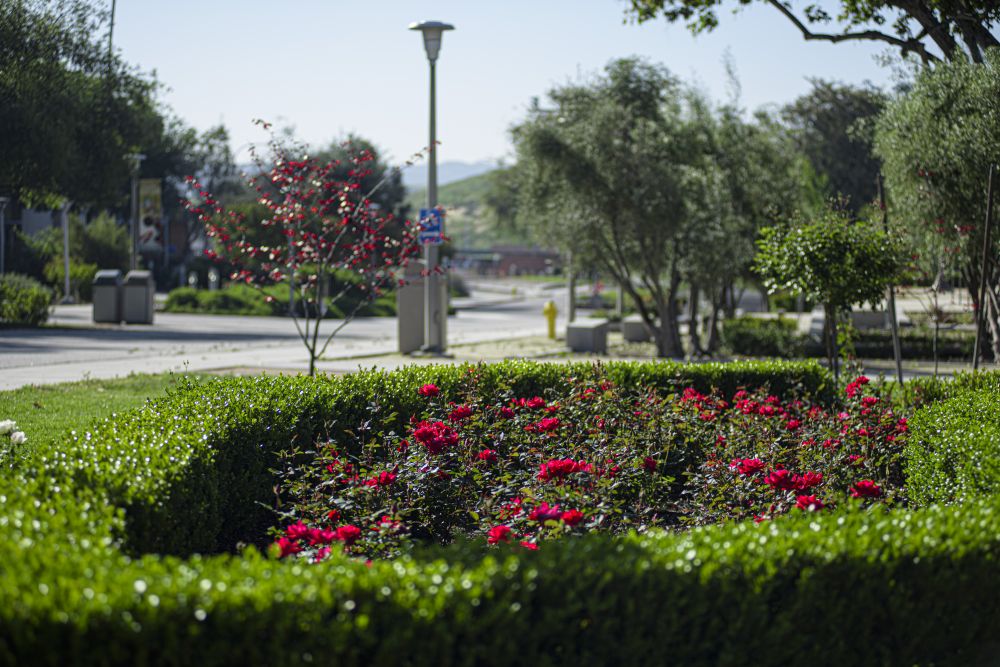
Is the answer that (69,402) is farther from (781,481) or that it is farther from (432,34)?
(432,34)

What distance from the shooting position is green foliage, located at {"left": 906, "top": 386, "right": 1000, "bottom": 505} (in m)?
5.21

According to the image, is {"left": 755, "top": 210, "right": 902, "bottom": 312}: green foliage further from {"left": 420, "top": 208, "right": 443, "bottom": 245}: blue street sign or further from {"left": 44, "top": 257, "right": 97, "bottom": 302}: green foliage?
{"left": 44, "top": 257, "right": 97, "bottom": 302}: green foliage

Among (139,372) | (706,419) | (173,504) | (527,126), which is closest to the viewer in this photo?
(173,504)

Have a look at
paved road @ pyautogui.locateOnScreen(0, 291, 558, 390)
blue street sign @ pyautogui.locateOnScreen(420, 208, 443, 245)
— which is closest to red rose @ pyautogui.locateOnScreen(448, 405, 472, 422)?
paved road @ pyautogui.locateOnScreen(0, 291, 558, 390)

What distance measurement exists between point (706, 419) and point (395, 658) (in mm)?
4839

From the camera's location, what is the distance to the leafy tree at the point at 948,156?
12641 millimetres

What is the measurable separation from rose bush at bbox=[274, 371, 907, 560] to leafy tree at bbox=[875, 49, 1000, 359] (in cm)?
603

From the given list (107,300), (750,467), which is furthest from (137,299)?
(750,467)

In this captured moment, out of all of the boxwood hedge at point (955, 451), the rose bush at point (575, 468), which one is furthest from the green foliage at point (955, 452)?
the rose bush at point (575, 468)

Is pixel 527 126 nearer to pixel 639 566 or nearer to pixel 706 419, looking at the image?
pixel 706 419

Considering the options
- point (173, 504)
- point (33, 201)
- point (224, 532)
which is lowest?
point (224, 532)

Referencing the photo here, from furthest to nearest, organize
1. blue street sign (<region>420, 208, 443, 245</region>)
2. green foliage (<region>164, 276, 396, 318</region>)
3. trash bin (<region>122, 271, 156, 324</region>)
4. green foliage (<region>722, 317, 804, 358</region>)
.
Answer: green foliage (<region>164, 276, 396, 318</region>)
trash bin (<region>122, 271, 156, 324</region>)
green foliage (<region>722, 317, 804, 358</region>)
blue street sign (<region>420, 208, 443, 245</region>)

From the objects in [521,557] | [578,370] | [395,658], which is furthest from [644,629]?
[578,370]

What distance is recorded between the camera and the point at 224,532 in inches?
230
